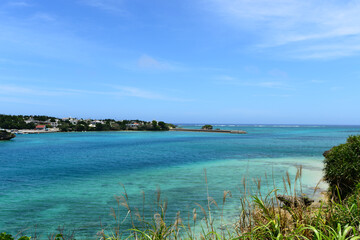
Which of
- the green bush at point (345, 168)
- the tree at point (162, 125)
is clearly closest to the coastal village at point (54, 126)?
the tree at point (162, 125)

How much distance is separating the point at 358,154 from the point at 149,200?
35.6 ft

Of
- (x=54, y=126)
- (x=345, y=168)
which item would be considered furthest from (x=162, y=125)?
(x=345, y=168)

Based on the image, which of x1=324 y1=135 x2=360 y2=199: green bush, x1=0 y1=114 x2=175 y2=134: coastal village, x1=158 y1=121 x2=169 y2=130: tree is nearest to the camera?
x1=324 y1=135 x2=360 y2=199: green bush

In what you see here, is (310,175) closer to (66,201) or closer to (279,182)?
(279,182)

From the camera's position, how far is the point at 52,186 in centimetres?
1956

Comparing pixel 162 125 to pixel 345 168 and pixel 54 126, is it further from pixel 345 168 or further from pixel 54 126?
pixel 345 168

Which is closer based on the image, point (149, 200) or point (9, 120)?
point (149, 200)

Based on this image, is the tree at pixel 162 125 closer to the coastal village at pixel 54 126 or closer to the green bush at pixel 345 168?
the coastal village at pixel 54 126

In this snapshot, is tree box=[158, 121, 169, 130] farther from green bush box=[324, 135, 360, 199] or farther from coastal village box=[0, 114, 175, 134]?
green bush box=[324, 135, 360, 199]

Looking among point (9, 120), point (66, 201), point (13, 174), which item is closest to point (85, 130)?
point (9, 120)

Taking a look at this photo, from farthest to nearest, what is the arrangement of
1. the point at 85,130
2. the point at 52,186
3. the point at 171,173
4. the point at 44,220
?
the point at 85,130 < the point at 171,173 < the point at 52,186 < the point at 44,220

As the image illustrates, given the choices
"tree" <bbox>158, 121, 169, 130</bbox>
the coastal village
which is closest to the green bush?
the coastal village

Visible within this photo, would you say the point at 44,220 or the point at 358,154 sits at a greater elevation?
the point at 358,154

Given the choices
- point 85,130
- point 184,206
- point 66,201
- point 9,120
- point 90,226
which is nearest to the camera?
point 90,226
